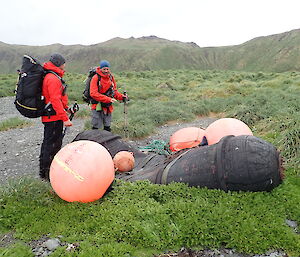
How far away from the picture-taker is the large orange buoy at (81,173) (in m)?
4.97

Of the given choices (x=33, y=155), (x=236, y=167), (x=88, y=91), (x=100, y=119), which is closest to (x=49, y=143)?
(x=88, y=91)

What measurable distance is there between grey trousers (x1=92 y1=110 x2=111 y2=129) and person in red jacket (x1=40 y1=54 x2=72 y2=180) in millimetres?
1952

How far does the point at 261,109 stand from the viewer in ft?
43.0

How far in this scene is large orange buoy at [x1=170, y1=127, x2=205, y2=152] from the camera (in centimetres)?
818

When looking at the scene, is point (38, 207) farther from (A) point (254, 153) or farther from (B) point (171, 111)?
(B) point (171, 111)

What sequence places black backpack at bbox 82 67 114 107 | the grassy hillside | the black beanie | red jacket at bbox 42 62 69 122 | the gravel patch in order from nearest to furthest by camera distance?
1. the gravel patch
2. red jacket at bbox 42 62 69 122
3. the black beanie
4. black backpack at bbox 82 67 114 107
5. the grassy hillside

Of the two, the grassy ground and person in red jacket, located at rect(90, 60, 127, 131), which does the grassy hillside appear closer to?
person in red jacket, located at rect(90, 60, 127, 131)

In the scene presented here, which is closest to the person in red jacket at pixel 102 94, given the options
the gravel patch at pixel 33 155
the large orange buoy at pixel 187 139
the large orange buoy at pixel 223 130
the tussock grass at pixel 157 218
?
the gravel patch at pixel 33 155

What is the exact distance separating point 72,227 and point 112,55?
185 m

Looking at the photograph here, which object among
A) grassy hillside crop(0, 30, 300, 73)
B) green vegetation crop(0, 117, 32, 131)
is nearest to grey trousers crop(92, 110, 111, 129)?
green vegetation crop(0, 117, 32, 131)

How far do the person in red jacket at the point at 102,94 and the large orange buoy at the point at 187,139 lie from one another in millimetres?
2034

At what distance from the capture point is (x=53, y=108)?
259 inches

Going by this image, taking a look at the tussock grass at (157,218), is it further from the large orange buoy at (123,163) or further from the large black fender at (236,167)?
the large orange buoy at (123,163)

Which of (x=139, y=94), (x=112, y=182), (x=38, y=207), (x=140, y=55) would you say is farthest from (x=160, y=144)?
(x=140, y=55)
